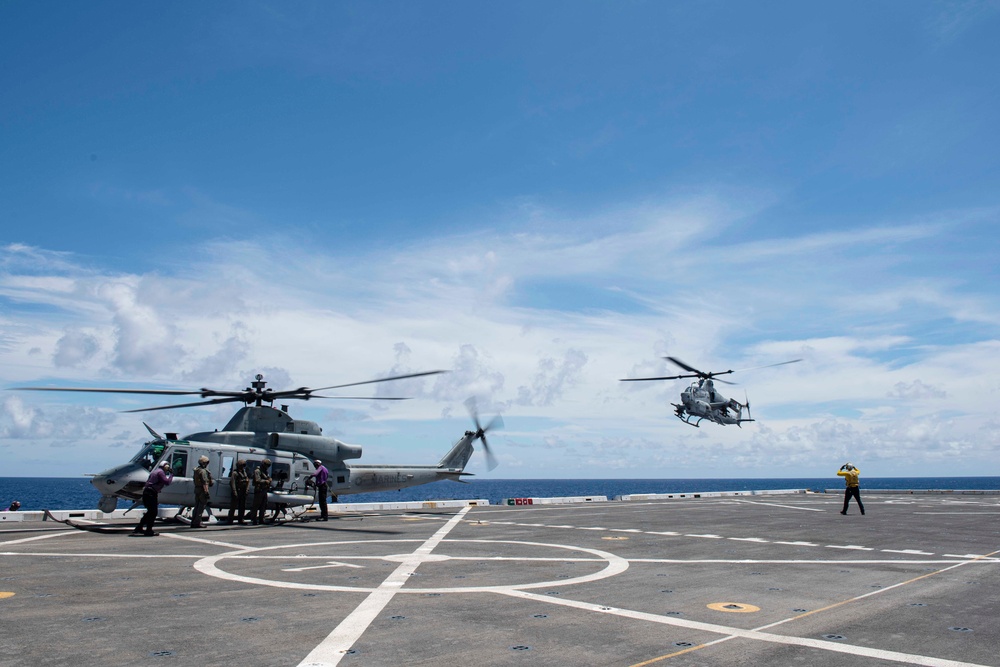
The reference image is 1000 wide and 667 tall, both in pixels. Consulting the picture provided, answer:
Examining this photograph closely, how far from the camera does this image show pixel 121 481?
20703 mm

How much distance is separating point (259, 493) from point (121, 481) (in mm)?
4119

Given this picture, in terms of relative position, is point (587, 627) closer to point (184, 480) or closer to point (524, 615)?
point (524, 615)

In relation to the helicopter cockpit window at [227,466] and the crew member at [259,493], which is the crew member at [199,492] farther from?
the crew member at [259,493]

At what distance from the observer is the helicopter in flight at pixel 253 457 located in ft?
69.7

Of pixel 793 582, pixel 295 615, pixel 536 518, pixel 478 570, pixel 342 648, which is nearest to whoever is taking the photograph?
pixel 342 648

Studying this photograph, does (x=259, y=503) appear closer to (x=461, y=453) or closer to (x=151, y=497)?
(x=151, y=497)

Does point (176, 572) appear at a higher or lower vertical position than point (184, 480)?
lower

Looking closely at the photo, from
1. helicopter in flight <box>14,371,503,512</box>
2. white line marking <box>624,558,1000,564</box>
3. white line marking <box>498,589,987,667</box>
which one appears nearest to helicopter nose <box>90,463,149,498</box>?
helicopter in flight <box>14,371,503,512</box>

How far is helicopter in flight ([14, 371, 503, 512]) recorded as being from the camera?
2123 cm

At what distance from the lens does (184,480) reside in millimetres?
22047

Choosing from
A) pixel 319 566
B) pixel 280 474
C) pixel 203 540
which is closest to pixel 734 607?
pixel 319 566

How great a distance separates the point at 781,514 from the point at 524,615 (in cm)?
2343

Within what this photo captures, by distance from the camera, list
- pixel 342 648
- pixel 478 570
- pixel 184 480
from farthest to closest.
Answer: pixel 184 480 → pixel 478 570 → pixel 342 648

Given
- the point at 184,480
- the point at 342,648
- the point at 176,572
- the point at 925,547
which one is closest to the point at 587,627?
the point at 342,648
